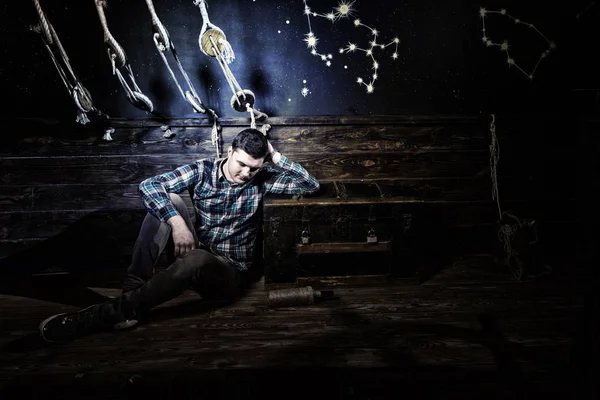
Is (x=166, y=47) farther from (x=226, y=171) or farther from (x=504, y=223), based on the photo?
(x=504, y=223)

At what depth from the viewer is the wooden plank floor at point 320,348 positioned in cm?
200

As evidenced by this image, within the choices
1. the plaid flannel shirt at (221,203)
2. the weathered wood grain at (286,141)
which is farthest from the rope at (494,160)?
the plaid flannel shirt at (221,203)

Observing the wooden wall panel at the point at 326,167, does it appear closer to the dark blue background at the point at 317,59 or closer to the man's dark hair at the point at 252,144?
the dark blue background at the point at 317,59

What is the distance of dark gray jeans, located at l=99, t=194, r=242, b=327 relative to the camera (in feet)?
8.19

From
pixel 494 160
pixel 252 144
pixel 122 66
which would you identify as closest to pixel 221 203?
pixel 252 144

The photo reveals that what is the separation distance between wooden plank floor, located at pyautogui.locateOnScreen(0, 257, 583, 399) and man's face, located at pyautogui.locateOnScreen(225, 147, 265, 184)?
116 cm

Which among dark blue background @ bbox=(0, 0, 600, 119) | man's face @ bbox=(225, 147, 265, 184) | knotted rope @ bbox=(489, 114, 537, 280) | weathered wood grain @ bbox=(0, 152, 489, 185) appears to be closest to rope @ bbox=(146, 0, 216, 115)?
dark blue background @ bbox=(0, 0, 600, 119)

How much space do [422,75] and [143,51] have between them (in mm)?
3138

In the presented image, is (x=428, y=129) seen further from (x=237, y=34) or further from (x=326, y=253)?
(x=237, y=34)

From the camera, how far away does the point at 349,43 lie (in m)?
3.78

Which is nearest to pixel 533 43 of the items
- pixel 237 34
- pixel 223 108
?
pixel 237 34

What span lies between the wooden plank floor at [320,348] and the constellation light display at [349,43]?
7.79 feet

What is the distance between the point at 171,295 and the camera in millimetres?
2600

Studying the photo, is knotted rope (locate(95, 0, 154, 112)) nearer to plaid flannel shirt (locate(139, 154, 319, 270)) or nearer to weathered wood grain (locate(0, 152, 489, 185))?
weathered wood grain (locate(0, 152, 489, 185))
